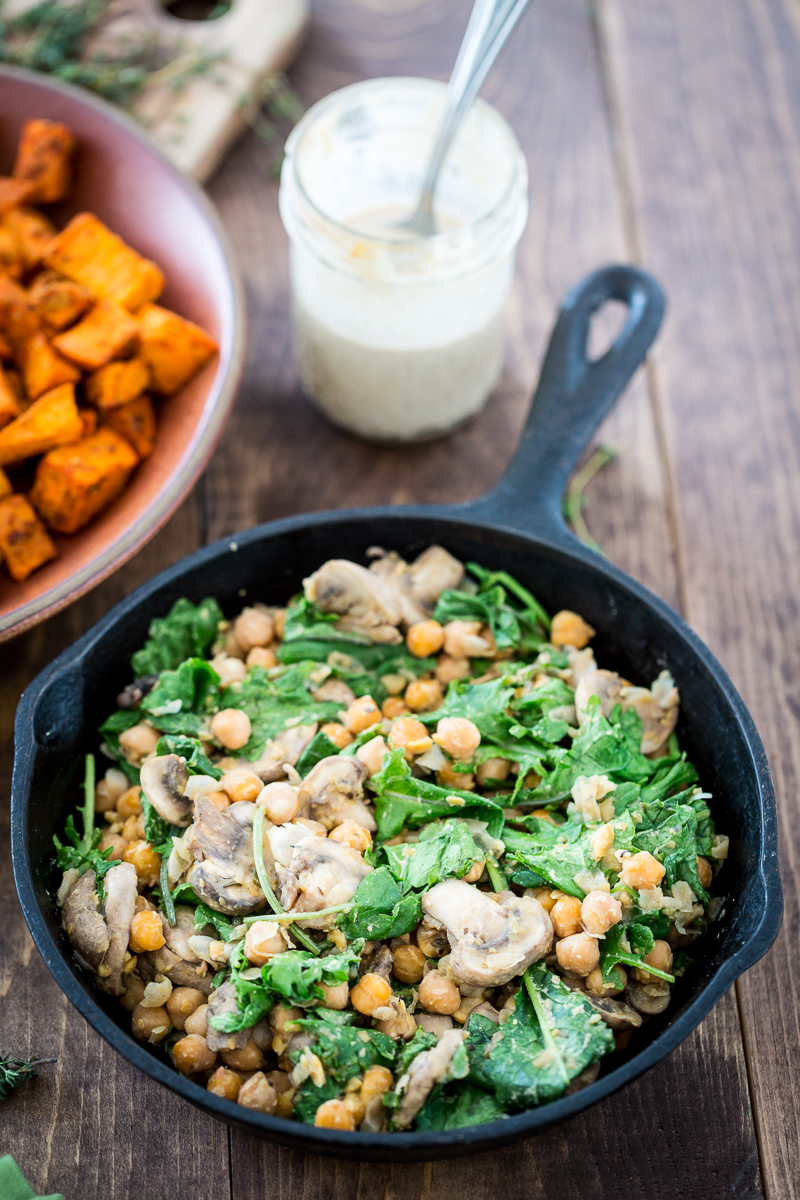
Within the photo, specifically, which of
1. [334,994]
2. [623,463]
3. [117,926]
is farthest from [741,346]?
[117,926]

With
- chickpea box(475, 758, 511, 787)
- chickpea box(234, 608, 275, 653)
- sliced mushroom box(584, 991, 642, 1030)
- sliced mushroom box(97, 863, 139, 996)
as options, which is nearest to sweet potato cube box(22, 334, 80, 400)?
chickpea box(234, 608, 275, 653)

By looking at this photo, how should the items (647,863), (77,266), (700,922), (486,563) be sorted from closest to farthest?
1. (647,863)
2. (700,922)
3. (486,563)
4. (77,266)

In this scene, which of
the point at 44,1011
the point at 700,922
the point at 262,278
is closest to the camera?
the point at 700,922

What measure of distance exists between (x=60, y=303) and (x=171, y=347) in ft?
0.96

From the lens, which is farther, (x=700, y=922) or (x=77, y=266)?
(x=77, y=266)

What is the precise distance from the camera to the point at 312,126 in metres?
2.64

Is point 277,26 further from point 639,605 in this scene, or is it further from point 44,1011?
point 44,1011

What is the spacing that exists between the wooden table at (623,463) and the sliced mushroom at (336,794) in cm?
69

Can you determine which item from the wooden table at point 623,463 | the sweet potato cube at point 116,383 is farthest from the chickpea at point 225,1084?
the sweet potato cube at point 116,383

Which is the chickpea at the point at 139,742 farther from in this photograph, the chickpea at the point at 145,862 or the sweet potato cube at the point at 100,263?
the sweet potato cube at the point at 100,263

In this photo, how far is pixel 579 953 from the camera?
1.76m

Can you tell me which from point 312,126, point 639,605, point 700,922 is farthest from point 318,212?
point 700,922

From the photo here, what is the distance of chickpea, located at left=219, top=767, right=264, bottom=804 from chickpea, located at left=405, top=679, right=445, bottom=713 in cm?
41

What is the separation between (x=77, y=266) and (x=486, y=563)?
4.41 ft
